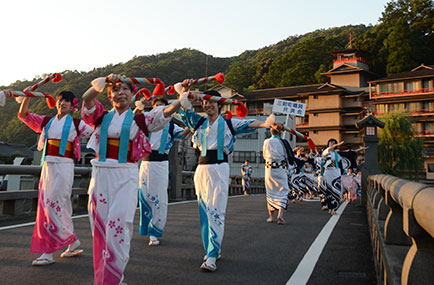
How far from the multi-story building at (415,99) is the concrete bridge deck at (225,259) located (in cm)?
4715

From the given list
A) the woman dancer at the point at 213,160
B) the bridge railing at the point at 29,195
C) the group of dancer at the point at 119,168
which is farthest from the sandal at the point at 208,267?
the bridge railing at the point at 29,195

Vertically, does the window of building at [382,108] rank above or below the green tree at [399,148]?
above

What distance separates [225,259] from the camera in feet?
15.9

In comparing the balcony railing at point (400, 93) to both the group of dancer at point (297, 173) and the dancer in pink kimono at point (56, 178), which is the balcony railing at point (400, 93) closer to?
the group of dancer at point (297, 173)

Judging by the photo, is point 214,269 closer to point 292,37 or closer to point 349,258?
point 349,258

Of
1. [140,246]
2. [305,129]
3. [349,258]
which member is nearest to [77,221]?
[140,246]

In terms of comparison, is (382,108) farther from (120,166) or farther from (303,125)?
(120,166)

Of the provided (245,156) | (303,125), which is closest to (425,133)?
(303,125)

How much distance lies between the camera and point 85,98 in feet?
12.2

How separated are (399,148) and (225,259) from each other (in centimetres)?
4464

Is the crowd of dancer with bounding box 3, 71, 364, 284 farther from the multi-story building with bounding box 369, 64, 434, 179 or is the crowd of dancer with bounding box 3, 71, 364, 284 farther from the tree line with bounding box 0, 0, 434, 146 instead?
the tree line with bounding box 0, 0, 434, 146

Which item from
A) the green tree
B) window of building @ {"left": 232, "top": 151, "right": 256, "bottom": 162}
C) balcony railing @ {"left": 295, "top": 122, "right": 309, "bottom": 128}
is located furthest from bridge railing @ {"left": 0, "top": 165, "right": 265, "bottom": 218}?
balcony railing @ {"left": 295, "top": 122, "right": 309, "bottom": 128}

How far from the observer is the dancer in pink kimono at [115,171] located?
343 cm

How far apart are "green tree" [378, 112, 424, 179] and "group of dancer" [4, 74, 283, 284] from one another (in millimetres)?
42773
